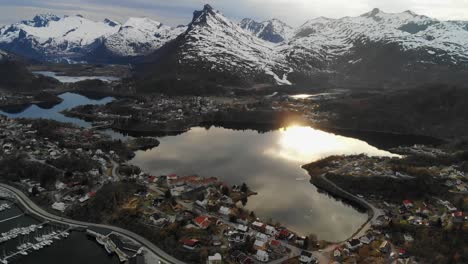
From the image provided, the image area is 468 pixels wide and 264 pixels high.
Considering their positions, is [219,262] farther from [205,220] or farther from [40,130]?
[40,130]

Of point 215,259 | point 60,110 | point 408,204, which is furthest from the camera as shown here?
point 60,110

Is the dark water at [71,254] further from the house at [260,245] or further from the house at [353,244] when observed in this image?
the house at [353,244]


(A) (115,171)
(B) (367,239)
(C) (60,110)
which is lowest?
(C) (60,110)

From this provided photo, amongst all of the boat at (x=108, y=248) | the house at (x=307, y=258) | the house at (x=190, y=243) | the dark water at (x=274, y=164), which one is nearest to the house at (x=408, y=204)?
the dark water at (x=274, y=164)

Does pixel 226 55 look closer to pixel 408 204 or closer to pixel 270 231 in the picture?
pixel 408 204

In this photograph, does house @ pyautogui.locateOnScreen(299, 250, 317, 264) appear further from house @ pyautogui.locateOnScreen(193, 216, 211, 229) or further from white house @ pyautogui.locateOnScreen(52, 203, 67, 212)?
white house @ pyautogui.locateOnScreen(52, 203, 67, 212)

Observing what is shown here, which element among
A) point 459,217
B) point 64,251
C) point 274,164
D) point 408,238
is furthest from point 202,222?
point 274,164

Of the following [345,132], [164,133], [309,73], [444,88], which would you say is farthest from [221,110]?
[309,73]
